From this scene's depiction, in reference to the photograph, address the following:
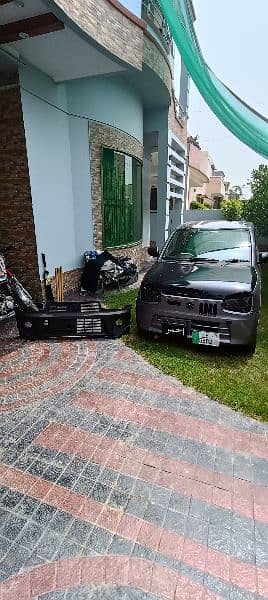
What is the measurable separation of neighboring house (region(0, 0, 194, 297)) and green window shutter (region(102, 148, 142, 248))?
0.03 meters

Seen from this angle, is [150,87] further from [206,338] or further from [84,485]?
[84,485]

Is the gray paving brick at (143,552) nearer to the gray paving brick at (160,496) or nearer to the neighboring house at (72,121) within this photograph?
the gray paving brick at (160,496)

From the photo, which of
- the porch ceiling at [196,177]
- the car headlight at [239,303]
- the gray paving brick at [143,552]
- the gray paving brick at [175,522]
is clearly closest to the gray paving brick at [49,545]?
the gray paving brick at [143,552]

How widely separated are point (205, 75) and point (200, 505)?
575 cm

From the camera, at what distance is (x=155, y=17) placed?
331 inches

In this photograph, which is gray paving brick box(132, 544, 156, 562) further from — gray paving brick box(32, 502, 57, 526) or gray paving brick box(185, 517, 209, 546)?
gray paving brick box(32, 502, 57, 526)

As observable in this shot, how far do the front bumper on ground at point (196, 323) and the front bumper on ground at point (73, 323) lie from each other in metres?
0.52

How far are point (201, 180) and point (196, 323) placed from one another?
71.3 feet

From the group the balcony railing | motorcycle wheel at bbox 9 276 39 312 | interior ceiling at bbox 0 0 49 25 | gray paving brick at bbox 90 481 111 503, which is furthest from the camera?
the balcony railing

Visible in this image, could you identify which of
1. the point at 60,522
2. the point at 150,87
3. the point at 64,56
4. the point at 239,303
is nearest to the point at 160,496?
the point at 60,522

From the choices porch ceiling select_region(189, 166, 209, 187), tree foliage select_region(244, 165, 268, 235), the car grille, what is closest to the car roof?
the car grille

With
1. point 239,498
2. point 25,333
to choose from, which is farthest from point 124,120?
point 239,498

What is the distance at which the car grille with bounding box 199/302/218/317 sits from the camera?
4.08 meters

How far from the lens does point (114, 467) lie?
254cm
